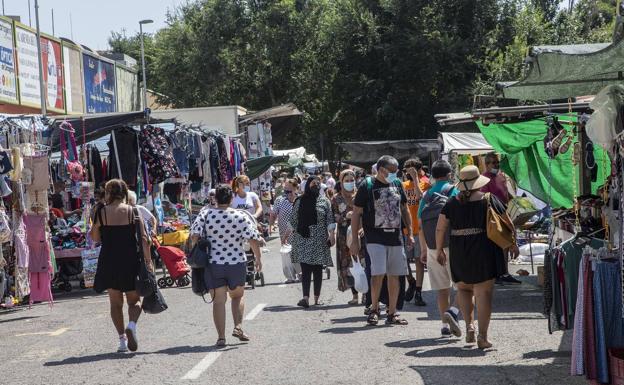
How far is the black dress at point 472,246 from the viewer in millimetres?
10039

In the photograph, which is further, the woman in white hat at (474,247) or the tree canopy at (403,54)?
the tree canopy at (403,54)

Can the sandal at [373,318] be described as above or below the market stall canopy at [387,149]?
below

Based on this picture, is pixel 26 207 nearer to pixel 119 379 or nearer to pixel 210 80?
pixel 119 379

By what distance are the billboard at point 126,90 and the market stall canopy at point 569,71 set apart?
31.0 metres

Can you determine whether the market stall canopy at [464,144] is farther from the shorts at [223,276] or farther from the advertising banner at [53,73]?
the advertising banner at [53,73]

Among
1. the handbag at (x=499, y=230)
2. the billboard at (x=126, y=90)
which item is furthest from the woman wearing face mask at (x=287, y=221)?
the billboard at (x=126, y=90)

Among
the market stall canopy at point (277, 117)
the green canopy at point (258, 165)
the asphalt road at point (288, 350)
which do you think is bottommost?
the asphalt road at point (288, 350)

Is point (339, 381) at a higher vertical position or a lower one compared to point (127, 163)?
lower

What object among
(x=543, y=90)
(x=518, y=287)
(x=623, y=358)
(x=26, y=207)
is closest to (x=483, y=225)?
(x=543, y=90)

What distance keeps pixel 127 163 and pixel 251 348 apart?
28.7 ft

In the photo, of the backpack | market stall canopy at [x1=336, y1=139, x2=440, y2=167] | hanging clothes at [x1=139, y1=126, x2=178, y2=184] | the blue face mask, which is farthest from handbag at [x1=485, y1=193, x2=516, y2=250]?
market stall canopy at [x1=336, y1=139, x2=440, y2=167]

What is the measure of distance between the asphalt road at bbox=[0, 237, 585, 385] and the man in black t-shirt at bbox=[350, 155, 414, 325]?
41 centimetres

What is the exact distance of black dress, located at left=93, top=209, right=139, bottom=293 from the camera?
35.4 feet

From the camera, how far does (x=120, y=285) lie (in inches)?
424
